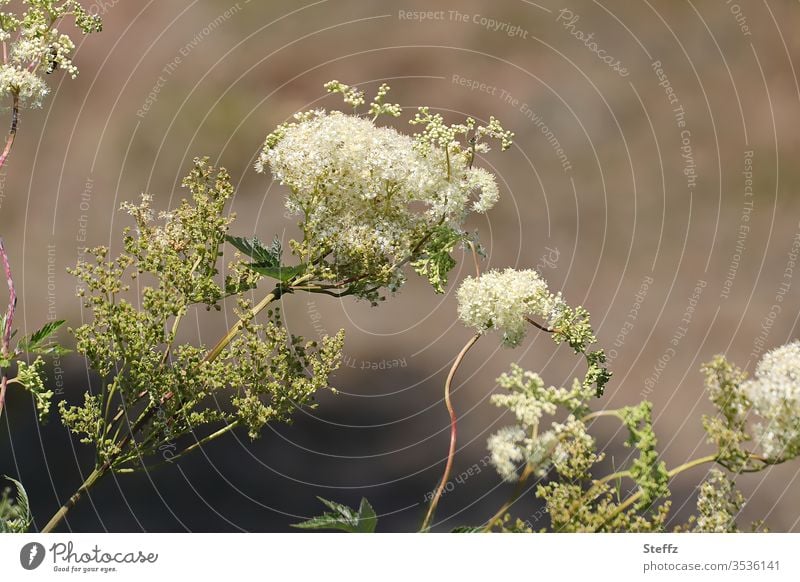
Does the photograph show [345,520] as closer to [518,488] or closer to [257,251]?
[518,488]

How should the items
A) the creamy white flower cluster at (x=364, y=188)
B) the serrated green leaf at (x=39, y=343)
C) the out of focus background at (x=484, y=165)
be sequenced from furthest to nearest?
the out of focus background at (x=484, y=165) → the serrated green leaf at (x=39, y=343) → the creamy white flower cluster at (x=364, y=188)

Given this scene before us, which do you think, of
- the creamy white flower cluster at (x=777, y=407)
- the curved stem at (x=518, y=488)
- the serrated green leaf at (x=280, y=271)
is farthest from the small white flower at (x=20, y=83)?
the creamy white flower cluster at (x=777, y=407)

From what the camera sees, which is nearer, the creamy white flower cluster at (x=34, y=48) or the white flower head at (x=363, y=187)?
the white flower head at (x=363, y=187)

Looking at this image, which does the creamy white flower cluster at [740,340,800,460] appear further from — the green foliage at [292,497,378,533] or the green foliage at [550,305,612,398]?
the green foliage at [292,497,378,533]

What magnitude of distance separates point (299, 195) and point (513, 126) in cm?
98

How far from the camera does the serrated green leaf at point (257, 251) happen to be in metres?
1.87

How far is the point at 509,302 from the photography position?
5.68ft

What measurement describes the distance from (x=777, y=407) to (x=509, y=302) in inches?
21.8

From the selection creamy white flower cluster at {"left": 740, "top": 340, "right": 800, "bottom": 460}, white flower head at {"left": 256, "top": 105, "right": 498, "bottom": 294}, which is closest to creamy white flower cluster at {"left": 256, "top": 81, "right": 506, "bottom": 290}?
white flower head at {"left": 256, "top": 105, "right": 498, "bottom": 294}

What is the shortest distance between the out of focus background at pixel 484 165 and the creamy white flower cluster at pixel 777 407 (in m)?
0.80

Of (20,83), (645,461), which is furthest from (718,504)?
(20,83)

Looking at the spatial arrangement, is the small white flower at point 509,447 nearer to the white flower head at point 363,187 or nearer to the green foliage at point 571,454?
the green foliage at point 571,454
